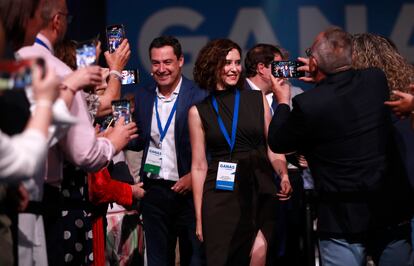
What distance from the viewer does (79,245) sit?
4.00 metres

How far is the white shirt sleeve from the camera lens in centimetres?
239

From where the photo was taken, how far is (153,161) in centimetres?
548

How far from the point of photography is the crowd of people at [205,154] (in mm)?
2926

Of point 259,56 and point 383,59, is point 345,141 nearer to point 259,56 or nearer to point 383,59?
point 383,59

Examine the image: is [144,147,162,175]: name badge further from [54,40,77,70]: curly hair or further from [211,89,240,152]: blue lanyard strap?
[54,40,77,70]: curly hair

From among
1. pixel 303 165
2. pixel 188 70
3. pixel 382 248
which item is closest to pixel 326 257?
pixel 382 248

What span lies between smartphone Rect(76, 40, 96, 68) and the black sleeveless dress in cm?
191

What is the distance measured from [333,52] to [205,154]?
142 cm

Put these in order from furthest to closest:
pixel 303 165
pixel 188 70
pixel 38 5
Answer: pixel 188 70, pixel 303 165, pixel 38 5

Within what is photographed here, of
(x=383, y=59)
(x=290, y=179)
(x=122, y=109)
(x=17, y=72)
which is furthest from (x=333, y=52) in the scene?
(x=290, y=179)

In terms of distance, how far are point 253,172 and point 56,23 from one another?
1978 millimetres

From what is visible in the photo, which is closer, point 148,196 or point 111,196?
point 111,196

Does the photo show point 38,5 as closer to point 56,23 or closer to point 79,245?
point 56,23

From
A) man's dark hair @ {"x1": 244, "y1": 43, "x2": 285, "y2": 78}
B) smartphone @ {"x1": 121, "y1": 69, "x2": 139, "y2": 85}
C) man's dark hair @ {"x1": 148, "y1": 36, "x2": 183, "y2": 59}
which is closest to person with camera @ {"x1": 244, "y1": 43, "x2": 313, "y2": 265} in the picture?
man's dark hair @ {"x1": 244, "y1": 43, "x2": 285, "y2": 78}
